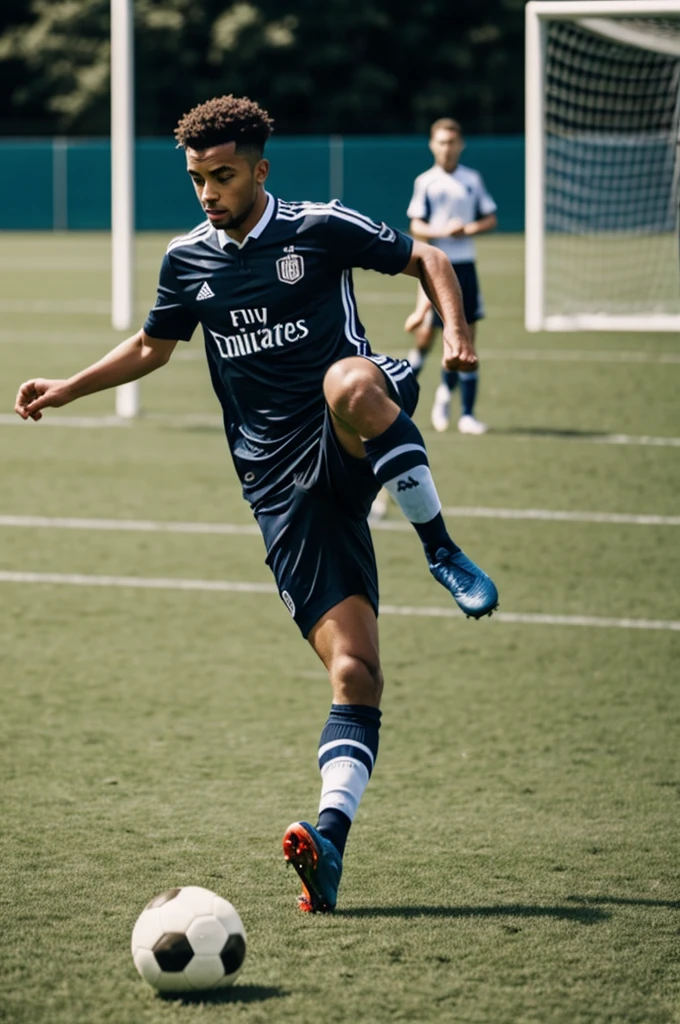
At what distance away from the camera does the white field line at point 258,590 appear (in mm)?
8070

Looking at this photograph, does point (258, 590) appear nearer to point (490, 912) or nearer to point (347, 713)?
point (347, 713)

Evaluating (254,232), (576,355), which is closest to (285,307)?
(254,232)

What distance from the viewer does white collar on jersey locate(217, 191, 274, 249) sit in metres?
4.45

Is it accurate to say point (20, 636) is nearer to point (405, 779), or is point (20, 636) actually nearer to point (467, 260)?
point (405, 779)

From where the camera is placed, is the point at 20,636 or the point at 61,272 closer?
the point at 20,636

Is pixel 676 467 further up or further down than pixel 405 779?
further up

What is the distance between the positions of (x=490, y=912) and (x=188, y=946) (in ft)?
3.29

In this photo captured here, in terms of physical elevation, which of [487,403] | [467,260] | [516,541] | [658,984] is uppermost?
[467,260]

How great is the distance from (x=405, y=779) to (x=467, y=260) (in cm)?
778

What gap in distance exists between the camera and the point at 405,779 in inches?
230

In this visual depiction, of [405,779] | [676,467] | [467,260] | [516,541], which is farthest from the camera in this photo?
[467,260]

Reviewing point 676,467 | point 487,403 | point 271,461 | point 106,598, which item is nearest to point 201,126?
point 271,461

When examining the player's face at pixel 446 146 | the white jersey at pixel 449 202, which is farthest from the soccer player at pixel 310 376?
the player's face at pixel 446 146

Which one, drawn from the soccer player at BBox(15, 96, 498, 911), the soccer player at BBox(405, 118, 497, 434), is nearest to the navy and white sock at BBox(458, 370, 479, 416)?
the soccer player at BBox(405, 118, 497, 434)
